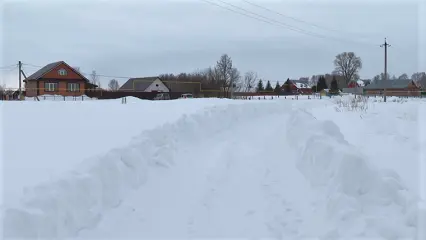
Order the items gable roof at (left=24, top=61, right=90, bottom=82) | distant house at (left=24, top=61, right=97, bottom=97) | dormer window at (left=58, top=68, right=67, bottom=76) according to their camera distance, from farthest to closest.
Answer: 1. dormer window at (left=58, top=68, right=67, bottom=76)
2. gable roof at (left=24, top=61, right=90, bottom=82)
3. distant house at (left=24, top=61, right=97, bottom=97)

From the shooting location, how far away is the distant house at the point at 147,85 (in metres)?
67.6

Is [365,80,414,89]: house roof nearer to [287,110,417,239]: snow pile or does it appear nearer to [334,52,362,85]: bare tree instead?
[334,52,362,85]: bare tree

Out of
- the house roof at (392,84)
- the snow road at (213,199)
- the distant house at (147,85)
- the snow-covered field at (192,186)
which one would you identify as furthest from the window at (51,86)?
the house roof at (392,84)

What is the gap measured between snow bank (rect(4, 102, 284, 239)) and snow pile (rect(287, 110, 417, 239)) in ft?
8.87

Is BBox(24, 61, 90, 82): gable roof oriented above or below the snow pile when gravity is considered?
above

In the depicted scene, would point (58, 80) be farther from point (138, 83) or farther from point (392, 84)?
point (392, 84)

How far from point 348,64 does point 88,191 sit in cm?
10533

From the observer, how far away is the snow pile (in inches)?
171

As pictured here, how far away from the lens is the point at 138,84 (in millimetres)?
70438

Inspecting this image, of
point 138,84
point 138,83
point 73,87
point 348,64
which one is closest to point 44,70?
point 73,87

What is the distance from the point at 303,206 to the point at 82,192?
3051mm

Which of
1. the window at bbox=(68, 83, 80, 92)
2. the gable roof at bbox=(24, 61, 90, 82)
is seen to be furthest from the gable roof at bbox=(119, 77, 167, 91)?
the gable roof at bbox=(24, 61, 90, 82)

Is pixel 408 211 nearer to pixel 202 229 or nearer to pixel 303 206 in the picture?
pixel 303 206

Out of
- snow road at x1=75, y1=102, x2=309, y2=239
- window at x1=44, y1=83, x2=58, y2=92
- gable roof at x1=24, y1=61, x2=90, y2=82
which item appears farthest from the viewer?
window at x1=44, y1=83, x2=58, y2=92
